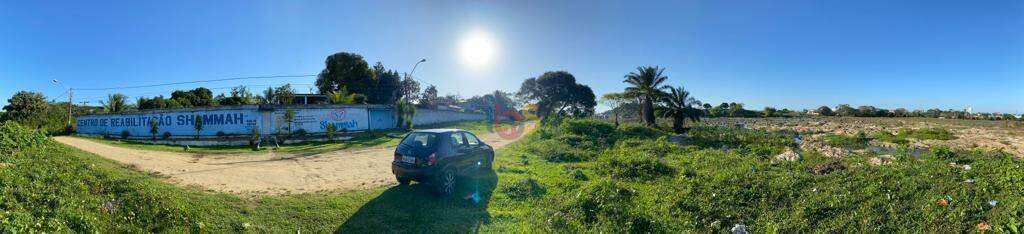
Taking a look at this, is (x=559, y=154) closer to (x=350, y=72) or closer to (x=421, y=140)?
(x=421, y=140)

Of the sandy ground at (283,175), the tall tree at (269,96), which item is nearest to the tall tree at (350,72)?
the tall tree at (269,96)

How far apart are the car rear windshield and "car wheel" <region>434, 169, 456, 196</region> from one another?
0.63 metres

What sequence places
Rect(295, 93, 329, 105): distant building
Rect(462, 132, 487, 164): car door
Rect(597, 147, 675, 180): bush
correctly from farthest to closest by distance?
Rect(295, 93, 329, 105): distant building
Rect(597, 147, 675, 180): bush
Rect(462, 132, 487, 164): car door

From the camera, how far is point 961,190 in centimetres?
726

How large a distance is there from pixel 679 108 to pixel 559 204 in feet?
99.7

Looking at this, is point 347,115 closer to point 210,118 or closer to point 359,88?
point 210,118

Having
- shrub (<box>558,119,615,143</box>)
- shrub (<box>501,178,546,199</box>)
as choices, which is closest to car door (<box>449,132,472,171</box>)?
shrub (<box>501,178,546,199</box>)

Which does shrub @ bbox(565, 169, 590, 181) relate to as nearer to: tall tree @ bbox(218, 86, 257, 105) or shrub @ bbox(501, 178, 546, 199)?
shrub @ bbox(501, 178, 546, 199)

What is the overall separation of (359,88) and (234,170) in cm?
3561

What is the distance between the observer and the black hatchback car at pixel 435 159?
8250 mm

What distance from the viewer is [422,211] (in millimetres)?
7469

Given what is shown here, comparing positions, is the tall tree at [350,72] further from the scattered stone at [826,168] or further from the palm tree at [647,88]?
the scattered stone at [826,168]

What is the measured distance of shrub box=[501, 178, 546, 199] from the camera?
8.73 m

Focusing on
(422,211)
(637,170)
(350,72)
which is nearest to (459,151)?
(422,211)
